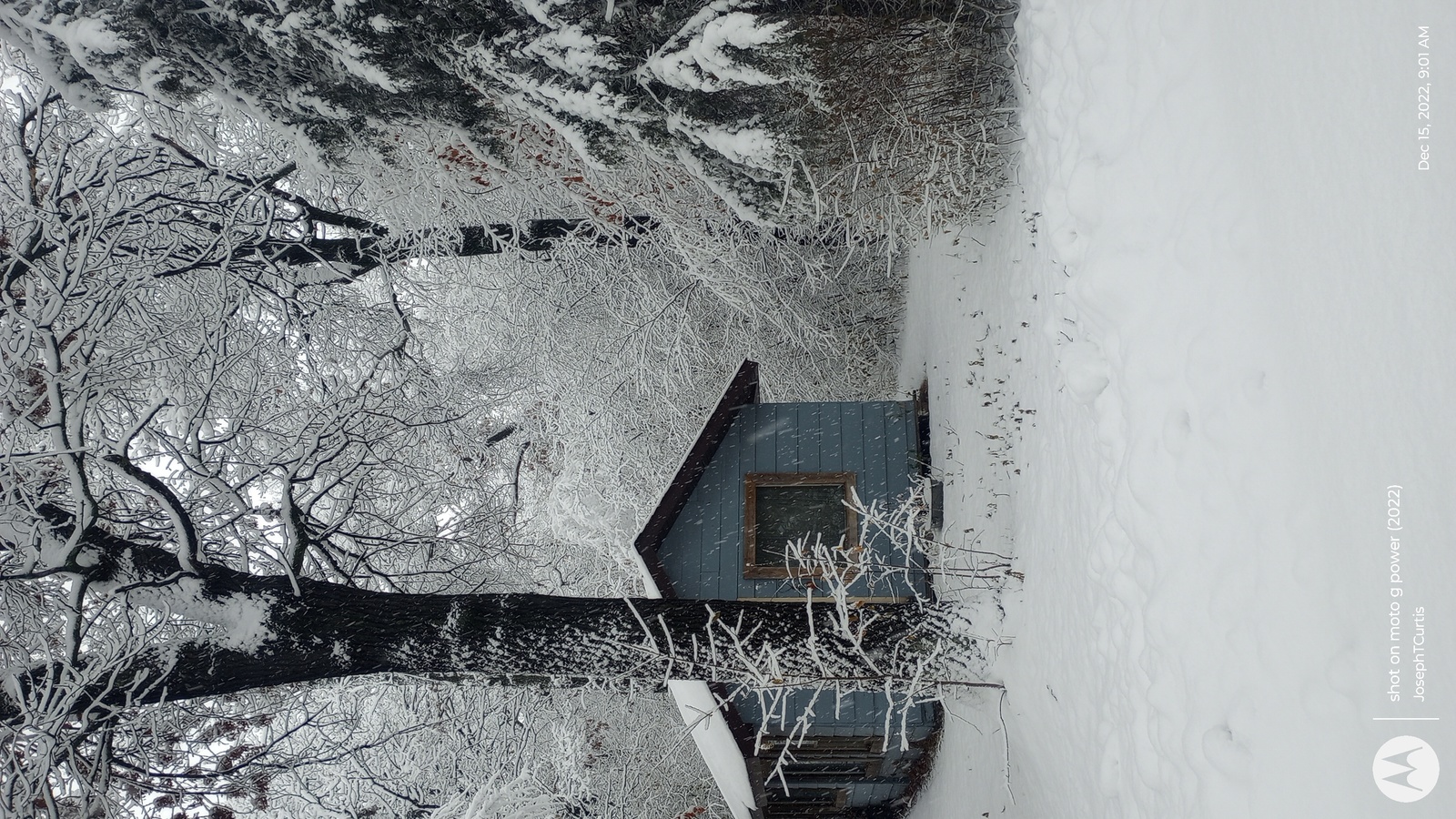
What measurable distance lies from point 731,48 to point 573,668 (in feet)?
11.7

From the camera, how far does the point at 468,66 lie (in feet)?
17.0

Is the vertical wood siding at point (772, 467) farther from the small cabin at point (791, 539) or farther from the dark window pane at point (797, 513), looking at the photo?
the dark window pane at point (797, 513)

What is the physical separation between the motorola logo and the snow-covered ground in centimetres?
1

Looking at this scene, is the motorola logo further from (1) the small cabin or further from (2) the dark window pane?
(2) the dark window pane

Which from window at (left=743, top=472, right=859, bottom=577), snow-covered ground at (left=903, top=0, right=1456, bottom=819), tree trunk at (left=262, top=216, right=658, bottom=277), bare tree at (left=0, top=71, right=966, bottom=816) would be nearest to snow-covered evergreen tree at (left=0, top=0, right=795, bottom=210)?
bare tree at (left=0, top=71, right=966, bottom=816)

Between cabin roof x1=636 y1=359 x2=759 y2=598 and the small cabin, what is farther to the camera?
cabin roof x1=636 y1=359 x2=759 y2=598

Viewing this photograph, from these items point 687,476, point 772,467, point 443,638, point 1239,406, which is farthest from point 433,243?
point 1239,406

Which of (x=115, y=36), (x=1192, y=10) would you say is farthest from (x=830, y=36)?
(x=115, y=36)

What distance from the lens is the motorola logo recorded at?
193 cm

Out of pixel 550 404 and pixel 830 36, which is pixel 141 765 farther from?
pixel 550 404

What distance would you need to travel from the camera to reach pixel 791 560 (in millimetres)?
6777

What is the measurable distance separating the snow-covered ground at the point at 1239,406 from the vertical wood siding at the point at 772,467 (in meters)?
2.98

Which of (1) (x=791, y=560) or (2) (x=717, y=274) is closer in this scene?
(1) (x=791, y=560)

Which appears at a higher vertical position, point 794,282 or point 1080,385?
point 794,282
